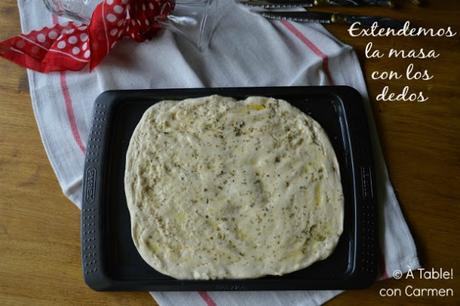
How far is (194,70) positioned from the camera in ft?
3.81

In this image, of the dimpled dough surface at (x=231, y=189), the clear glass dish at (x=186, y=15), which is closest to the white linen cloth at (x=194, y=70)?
the clear glass dish at (x=186, y=15)

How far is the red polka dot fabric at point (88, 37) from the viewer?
1.13m

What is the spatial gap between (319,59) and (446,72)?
0.32 meters

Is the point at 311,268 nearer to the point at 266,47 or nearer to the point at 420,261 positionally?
the point at 420,261

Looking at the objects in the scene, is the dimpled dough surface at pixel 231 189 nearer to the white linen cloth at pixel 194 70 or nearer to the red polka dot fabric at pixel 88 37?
the white linen cloth at pixel 194 70

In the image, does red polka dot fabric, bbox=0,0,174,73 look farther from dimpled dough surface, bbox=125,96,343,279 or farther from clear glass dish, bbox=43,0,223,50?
dimpled dough surface, bbox=125,96,343,279

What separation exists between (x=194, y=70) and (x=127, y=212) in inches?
16.1

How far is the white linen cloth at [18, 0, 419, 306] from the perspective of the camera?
44.3 inches

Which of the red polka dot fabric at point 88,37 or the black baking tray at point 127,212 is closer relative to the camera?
the black baking tray at point 127,212

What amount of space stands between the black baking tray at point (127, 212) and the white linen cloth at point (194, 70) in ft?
0.20

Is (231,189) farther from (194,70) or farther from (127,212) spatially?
(194,70)

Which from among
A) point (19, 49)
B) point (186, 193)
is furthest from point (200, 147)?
point (19, 49)

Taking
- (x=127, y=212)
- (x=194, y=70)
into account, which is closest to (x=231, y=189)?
(x=127, y=212)

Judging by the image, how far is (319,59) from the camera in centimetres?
114
